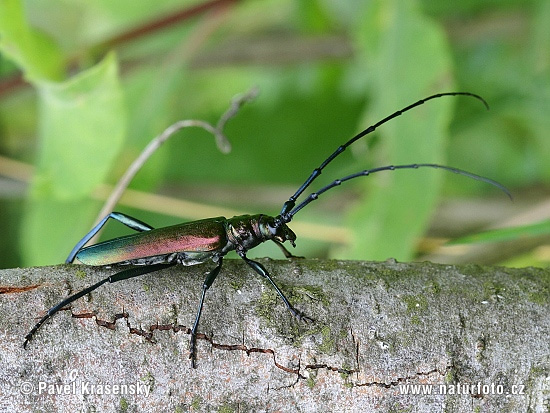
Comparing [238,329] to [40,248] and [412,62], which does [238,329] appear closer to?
[412,62]

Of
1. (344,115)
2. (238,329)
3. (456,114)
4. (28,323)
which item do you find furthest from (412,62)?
(28,323)

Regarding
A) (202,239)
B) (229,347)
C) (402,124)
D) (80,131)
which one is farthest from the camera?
(402,124)

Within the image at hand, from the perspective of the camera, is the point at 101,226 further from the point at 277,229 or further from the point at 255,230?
the point at 277,229

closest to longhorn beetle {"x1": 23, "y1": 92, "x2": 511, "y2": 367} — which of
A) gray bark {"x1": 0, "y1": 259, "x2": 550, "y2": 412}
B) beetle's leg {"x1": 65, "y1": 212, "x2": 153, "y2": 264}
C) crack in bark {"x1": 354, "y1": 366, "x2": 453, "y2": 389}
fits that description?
beetle's leg {"x1": 65, "y1": 212, "x2": 153, "y2": 264}

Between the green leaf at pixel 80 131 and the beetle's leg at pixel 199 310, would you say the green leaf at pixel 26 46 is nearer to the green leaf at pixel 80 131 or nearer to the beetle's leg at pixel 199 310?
the green leaf at pixel 80 131

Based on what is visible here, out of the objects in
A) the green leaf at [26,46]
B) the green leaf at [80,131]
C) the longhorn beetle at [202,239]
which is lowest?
the longhorn beetle at [202,239]

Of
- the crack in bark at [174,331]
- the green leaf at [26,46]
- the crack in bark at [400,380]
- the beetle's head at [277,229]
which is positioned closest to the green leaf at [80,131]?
the green leaf at [26,46]

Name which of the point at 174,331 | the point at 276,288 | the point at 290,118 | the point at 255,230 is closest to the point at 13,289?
the point at 174,331
